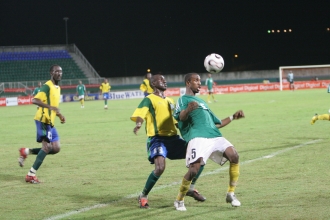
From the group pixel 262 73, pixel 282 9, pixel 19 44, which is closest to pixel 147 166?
pixel 262 73

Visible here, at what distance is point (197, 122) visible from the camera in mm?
7613

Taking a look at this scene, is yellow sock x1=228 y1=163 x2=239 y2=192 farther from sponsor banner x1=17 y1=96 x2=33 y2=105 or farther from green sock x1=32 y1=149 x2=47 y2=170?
sponsor banner x1=17 y1=96 x2=33 y2=105

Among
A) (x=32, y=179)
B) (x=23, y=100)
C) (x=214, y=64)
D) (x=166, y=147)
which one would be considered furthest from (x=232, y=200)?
(x=23, y=100)

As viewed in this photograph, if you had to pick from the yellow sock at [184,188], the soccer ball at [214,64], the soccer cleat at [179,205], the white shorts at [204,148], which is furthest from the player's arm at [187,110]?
the soccer ball at [214,64]

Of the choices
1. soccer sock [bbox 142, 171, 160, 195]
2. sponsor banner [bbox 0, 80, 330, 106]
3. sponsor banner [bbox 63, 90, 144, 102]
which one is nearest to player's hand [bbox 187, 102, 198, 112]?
soccer sock [bbox 142, 171, 160, 195]

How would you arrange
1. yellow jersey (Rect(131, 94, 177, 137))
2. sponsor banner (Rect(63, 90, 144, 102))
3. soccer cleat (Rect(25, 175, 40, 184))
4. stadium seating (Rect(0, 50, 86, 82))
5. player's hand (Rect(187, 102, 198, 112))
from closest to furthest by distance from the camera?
player's hand (Rect(187, 102, 198, 112))
yellow jersey (Rect(131, 94, 177, 137))
soccer cleat (Rect(25, 175, 40, 184))
sponsor banner (Rect(63, 90, 144, 102))
stadium seating (Rect(0, 50, 86, 82))

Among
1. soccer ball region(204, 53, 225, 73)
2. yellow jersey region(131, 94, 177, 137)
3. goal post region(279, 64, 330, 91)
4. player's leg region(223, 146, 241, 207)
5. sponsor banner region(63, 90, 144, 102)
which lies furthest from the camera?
goal post region(279, 64, 330, 91)

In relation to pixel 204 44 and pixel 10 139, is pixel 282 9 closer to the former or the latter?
pixel 204 44

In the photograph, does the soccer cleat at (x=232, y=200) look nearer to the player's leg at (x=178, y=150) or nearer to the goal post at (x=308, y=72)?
the player's leg at (x=178, y=150)

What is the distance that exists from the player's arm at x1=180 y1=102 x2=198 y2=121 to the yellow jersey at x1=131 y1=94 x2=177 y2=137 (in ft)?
2.05

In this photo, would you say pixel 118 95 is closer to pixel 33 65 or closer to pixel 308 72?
pixel 33 65

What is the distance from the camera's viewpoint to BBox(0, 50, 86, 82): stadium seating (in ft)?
184

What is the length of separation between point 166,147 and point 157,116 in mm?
441

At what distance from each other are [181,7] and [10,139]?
51.3m
